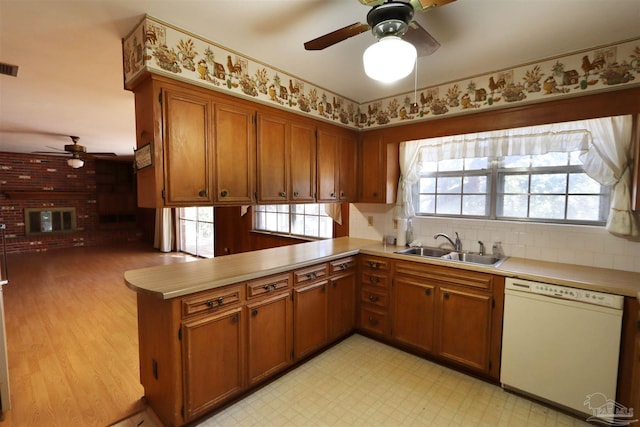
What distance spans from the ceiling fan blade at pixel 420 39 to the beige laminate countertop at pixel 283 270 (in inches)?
63.4

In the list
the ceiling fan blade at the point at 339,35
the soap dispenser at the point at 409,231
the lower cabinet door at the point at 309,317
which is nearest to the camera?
the ceiling fan blade at the point at 339,35

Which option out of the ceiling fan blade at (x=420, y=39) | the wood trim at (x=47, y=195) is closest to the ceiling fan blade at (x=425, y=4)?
the ceiling fan blade at (x=420, y=39)

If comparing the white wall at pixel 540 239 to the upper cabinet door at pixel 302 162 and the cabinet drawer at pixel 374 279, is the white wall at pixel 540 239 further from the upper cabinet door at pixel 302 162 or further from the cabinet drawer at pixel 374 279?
the upper cabinet door at pixel 302 162

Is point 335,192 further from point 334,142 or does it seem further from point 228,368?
point 228,368

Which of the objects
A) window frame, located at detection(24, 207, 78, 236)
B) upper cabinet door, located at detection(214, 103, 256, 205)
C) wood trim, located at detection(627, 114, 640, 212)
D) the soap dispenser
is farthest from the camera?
window frame, located at detection(24, 207, 78, 236)

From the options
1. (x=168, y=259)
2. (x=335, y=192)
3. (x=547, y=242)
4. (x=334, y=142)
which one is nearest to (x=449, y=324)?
(x=547, y=242)

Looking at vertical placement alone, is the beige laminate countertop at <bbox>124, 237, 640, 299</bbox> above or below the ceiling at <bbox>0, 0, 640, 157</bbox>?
below

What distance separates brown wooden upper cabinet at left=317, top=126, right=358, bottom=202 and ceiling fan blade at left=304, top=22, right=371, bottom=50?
143 centimetres

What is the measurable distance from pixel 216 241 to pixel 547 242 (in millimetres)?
5611

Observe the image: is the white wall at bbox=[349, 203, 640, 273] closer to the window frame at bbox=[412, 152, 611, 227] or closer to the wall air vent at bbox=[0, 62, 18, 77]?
the window frame at bbox=[412, 152, 611, 227]

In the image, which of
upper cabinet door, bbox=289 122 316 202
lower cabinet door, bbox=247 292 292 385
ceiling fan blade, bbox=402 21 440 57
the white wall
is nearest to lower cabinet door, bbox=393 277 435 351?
the white wall

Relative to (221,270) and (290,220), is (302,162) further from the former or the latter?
(290,220)

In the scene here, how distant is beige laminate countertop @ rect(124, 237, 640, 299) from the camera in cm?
175

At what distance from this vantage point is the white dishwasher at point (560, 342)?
1799 millimetres
